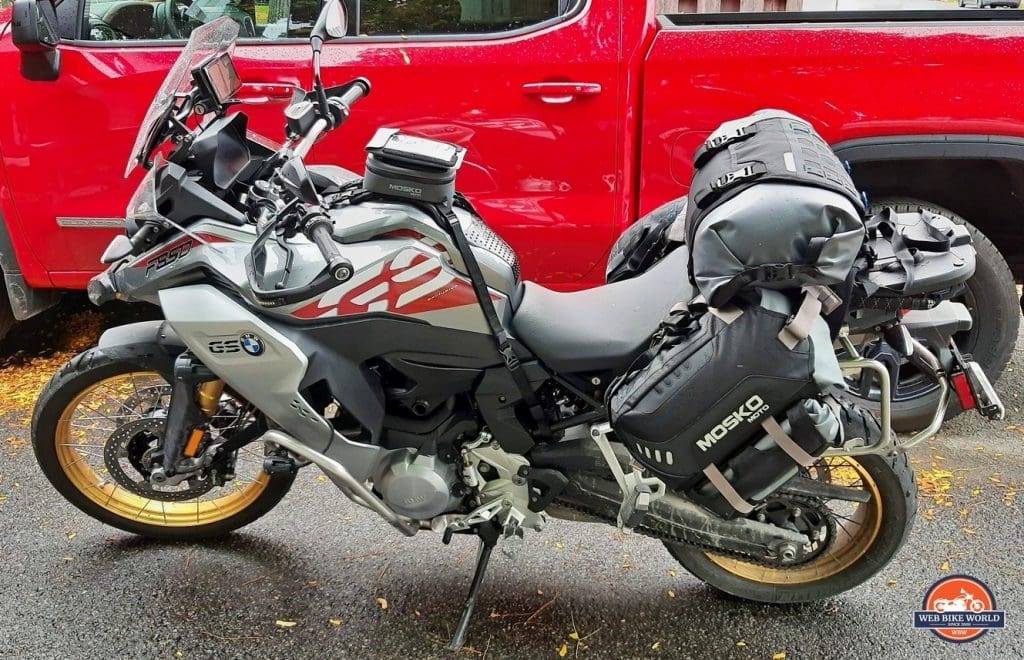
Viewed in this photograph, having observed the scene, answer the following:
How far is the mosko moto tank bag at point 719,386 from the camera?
1.72 m

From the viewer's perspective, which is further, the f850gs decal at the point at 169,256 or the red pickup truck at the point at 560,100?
the red pickup truck at the point at 560,100

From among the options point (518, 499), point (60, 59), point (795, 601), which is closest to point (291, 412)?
point (518, 499)

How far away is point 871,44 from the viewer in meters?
3.04

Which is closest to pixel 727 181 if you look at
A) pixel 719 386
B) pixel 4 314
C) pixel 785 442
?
pixel 719 386

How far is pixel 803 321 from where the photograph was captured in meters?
1.69

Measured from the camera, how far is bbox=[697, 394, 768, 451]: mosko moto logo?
1.78m

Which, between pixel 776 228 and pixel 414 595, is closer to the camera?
pixel 776 228

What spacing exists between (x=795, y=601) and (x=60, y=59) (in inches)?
126

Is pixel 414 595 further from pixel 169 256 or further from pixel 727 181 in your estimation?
pixel 727 181

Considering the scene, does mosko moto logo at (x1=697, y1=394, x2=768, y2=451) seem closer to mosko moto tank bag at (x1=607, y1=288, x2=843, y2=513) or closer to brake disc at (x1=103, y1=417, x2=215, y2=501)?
mosko moto tank bag at (x1=607, y1=288, x2=843, y2=513)

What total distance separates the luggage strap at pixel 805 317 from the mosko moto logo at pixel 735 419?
0.47ft

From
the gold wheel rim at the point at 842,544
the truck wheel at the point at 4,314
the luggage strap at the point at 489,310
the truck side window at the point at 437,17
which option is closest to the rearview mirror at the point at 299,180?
the luggage strap at the point at 489,310

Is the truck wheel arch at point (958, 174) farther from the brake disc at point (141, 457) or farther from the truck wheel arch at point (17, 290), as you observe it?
the truck wheel arch at point (17, 290)

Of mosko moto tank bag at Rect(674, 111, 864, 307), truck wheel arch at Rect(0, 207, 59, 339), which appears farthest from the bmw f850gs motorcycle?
truck wheel arch at Rect(0, 207, 59, 339)
